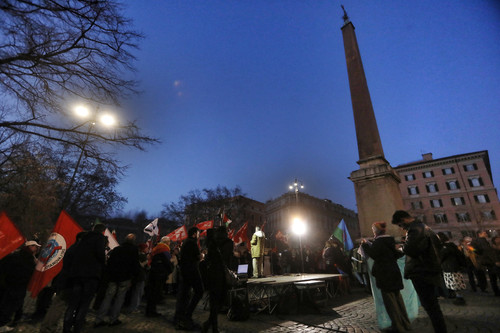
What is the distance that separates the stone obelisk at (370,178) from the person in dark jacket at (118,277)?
7.09 meters

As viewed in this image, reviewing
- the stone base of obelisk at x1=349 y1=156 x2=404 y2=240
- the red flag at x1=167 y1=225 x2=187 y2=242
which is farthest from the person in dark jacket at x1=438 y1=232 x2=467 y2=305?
the red flag at x1=167 y1=225 x2=187 y2=242

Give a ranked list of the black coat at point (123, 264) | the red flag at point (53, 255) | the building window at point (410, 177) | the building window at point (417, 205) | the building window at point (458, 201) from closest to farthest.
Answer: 1. the black coat at point (123, 264)
2. the red flag at point (53, 255)
3. the building window at point (458, 201)
4. the building window at point (417, 205)
5. the building window at point (410, 177)

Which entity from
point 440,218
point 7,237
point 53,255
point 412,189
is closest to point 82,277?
point 53,255

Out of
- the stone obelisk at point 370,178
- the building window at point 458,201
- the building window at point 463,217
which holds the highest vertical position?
the building window at point 458,201

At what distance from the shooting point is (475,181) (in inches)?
1800

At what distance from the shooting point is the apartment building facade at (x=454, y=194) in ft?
141

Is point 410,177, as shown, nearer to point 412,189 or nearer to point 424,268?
point 412,189

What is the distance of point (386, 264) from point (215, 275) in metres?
2.95

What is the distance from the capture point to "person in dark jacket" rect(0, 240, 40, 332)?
4.66 meters

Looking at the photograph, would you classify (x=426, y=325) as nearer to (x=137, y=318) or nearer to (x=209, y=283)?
(x=209, y=283)

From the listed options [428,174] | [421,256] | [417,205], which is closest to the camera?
[421,256]

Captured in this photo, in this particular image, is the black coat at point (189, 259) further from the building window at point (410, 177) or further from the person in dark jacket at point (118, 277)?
the building window at point (410, 177)

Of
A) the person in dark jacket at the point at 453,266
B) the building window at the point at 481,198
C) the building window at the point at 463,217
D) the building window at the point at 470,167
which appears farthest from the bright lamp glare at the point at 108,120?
the building window at the point at 470,167

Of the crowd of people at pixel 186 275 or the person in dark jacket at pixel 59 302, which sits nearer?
the crowd of people at pixel 186 275
